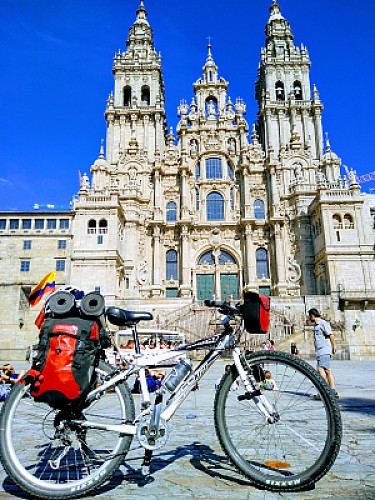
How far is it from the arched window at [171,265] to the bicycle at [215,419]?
3400cm

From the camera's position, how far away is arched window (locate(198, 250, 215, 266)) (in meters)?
39.2

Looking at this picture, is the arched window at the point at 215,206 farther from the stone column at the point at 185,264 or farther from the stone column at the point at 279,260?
the stone column at the point at 279,260

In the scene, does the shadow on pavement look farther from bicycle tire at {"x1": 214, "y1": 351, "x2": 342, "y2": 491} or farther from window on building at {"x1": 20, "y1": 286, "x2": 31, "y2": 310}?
window on building at {"x1": 20, "y1": 286, "x2": 31, "y2": 310}

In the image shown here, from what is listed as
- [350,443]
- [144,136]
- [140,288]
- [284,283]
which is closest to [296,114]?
[144,136]

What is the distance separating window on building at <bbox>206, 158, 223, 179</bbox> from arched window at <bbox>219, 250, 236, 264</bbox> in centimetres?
833

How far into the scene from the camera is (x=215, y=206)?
134 feet

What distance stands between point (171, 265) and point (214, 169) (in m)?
11.5

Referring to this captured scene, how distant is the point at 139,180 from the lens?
39562mm

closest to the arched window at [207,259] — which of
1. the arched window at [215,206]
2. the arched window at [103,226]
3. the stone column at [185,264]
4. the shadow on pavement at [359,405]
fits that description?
the stone column at [185,264]

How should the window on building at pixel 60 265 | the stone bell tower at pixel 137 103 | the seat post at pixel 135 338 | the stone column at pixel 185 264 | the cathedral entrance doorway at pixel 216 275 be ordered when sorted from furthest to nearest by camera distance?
1. the stone bell tower at pixel 137 103
2. the cathedral entrance doorway at pixel 216 275
3. the stone column at pixel 185 264
4. the window on building at pixel 60 265
5. the seat post at pixel 135 338

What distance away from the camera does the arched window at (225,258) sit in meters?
39.1

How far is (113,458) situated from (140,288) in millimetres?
32485

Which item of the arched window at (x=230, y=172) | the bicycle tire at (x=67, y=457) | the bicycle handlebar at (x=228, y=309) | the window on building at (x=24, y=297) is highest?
the arched window at (x=230, y=172)

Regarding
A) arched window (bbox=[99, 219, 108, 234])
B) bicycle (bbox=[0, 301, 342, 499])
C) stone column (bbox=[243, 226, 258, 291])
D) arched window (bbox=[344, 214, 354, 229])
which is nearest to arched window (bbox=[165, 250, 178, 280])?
stone column (bbox=[243, 226, 258, 291])
